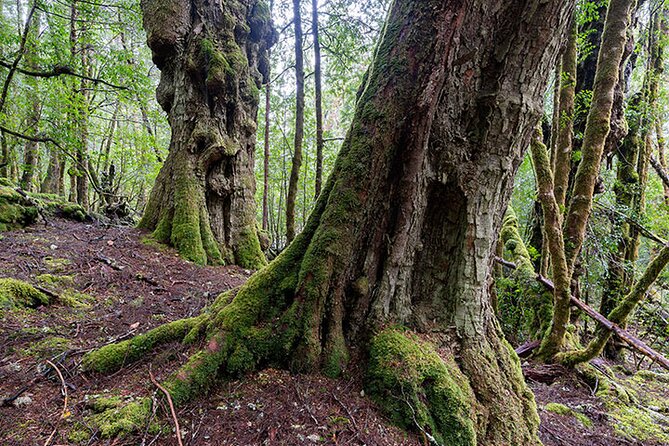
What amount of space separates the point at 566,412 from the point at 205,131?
698 cm

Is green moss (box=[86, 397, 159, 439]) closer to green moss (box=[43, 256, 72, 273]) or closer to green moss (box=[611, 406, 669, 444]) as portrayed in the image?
green moss (box=[43, 256, 72, 273])

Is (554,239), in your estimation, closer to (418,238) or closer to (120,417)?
(418,238)

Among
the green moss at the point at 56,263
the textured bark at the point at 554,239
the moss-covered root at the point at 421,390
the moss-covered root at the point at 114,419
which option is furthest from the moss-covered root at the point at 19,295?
the textured bark at the point at 554,239

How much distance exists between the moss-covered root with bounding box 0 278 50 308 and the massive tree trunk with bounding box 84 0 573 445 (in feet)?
5.03

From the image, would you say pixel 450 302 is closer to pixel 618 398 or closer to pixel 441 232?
pixel 441 232

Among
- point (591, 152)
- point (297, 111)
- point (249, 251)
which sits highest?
point (297, 111)

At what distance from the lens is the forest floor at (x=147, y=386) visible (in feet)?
6.15

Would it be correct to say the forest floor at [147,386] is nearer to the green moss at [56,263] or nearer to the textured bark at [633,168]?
the green moss at [56,263]

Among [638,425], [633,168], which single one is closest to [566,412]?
[638,425]

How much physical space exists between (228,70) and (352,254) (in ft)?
18.3

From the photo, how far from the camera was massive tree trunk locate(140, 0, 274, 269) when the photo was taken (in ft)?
20.3

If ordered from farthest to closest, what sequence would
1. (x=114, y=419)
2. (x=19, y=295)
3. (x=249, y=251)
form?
(x=249, y=251) → (x=19, y=295) → (x=114, y=419)

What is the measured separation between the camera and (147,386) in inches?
84.2

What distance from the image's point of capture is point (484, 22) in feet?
7.83
